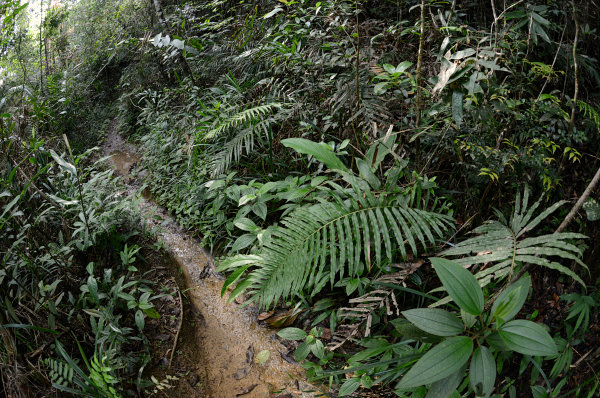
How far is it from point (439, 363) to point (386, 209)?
885mm

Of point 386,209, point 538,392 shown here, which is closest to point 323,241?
point 386,209

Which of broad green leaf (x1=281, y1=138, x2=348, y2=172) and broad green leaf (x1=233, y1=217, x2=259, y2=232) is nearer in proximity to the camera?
broad green leaf (x1=281, y1=138, x2=348, y2=172)

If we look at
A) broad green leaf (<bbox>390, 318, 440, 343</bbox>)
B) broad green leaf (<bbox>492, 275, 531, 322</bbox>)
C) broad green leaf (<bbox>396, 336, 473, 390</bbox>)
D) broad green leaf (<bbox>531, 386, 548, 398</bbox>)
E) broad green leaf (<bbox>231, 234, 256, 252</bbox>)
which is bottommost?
broad green leaf (<bbox>531, 386, 548, 398</bbox>)

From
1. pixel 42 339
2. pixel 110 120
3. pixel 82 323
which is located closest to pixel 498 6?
pixel 82 323

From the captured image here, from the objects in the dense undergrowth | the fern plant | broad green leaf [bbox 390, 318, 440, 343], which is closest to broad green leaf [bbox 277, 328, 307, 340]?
the dense undergrowth

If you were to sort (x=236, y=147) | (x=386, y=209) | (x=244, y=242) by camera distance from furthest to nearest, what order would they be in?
(x=236, y=147) → (x=244, y=242) → (x=386, y=209)

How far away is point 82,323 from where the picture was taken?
2.19 metres

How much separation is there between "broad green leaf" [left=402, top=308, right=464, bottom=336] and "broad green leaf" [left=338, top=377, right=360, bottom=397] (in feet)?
2.22

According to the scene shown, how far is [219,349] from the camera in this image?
2.39 m

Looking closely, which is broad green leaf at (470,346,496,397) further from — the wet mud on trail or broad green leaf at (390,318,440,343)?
the wet mud on trail

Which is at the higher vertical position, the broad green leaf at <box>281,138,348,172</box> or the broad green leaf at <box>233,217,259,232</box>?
the broad green leaf at <box>281,138,348,172</box>

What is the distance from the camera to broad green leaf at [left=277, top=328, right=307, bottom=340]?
88.0 inches

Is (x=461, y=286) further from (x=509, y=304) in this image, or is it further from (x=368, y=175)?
(x=368, y=175)

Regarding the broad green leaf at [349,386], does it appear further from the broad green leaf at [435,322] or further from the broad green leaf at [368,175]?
the broad green leaf at [368,175]
